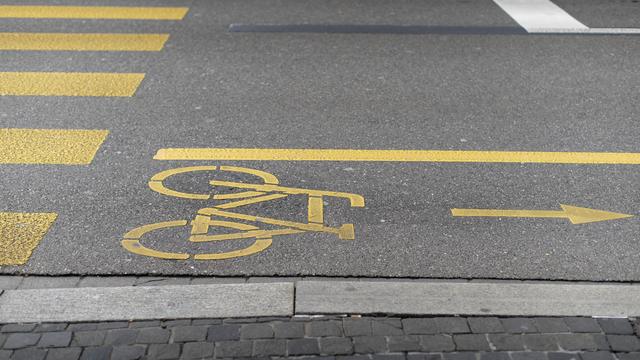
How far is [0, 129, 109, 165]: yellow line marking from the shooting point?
710cm

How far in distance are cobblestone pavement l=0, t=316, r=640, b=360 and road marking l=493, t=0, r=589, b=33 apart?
645cm

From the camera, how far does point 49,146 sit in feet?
24.1

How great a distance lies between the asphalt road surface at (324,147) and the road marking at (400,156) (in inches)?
0.9

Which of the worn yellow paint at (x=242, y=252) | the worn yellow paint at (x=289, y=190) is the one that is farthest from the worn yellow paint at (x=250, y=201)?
the worn yellow paint at (x=242, y=252)

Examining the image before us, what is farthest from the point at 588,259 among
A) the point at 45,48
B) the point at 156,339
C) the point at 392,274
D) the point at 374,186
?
the point at 45,48

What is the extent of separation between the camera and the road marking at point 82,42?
9852mm

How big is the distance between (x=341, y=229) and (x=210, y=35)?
503cm

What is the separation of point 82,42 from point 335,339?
6427 millimetres

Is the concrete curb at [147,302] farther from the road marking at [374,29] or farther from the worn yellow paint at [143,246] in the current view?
the road marking at [374,29]

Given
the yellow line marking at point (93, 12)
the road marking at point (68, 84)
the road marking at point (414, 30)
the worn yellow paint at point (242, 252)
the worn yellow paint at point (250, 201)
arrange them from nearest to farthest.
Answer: the worn yellow paint at point (242, 252)
the worn yellow paint at point (250, 201)
the road marking at point (68, 84)
the road marking at point (414, 30)
the yellow line marking at point (93, 12)

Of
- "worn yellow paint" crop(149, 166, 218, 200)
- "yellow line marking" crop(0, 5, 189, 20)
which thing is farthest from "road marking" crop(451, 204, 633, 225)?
"yellow line marking" crop(0, 5, 189, 20)

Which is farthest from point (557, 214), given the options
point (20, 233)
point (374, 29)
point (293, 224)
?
point (374, 29)

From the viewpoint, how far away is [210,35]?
10383 millimetres

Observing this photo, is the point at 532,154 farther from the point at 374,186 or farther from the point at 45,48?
the point at 45,48
